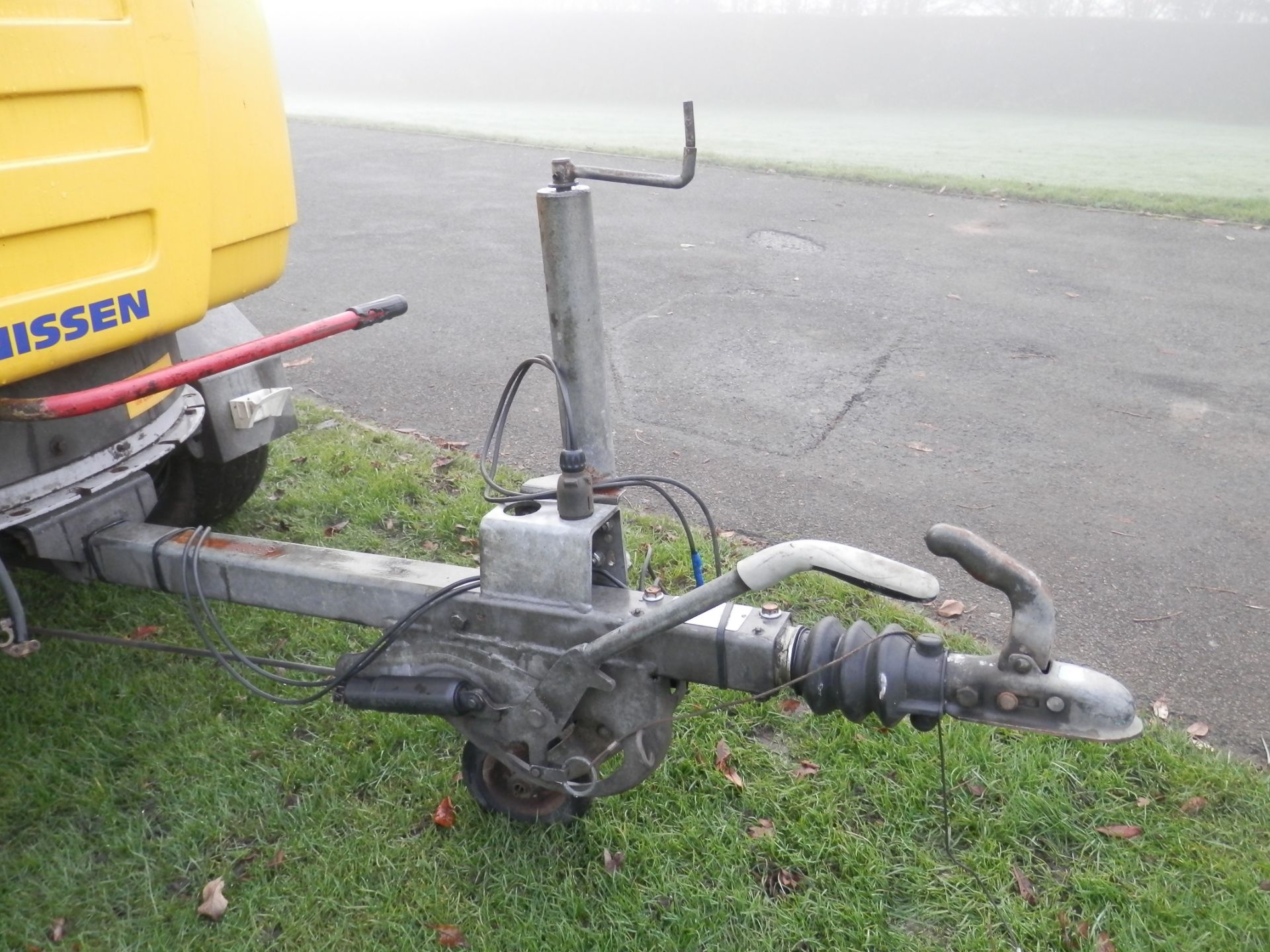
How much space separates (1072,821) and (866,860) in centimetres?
58

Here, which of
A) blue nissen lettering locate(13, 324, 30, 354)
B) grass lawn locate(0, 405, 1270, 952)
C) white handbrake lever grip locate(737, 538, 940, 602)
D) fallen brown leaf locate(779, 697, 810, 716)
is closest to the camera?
white handbrake lever grip locate(737, 538, 940, 602)

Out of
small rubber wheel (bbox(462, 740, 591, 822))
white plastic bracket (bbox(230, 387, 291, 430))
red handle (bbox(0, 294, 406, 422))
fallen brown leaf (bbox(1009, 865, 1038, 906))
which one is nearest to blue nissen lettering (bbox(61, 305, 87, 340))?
red handle (bbox(0, 294, 406, 422))

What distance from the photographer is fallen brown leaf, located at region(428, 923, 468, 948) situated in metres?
2.55

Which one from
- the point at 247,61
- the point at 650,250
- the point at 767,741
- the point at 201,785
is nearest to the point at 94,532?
the point at 201,785

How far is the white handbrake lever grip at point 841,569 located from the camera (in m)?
1.86

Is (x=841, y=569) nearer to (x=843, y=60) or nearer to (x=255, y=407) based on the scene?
(x=255, y=407)

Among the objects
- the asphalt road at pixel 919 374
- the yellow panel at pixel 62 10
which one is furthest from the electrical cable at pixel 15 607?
the asphalt road at pixel 919 374

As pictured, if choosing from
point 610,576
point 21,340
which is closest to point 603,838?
point 610,576

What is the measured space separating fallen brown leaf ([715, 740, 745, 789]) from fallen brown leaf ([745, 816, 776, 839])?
0.13 meters

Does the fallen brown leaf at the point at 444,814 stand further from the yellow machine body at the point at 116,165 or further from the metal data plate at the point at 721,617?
the yellow machine body at the point at 116,165

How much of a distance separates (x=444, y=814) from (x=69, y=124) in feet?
6.17

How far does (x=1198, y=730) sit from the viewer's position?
10.5 feet

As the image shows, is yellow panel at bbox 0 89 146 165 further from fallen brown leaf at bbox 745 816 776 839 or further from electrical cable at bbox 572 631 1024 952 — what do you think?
fallen brown leaf at bbox 745 816 776 839

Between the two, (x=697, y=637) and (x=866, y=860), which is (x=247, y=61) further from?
(x=866, y=860)
